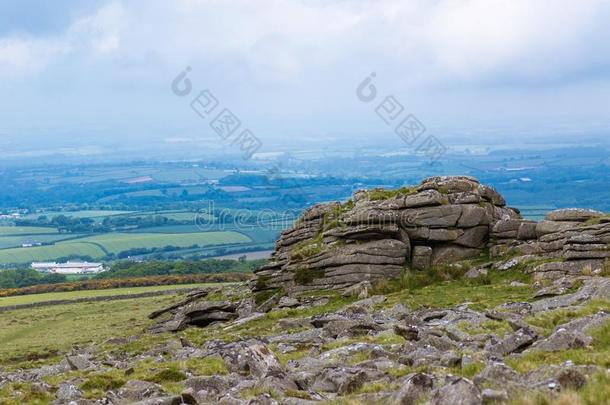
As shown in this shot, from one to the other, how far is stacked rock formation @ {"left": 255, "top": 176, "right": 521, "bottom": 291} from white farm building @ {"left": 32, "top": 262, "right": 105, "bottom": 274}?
3995 inches

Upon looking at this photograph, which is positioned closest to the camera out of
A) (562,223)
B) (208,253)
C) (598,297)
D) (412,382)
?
(412,382)

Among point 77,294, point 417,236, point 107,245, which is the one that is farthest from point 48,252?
point 417,236

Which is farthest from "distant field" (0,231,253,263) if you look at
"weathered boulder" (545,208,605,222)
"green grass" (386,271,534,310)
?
"green grass" (386,271,534,310)

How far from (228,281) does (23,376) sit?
200ft

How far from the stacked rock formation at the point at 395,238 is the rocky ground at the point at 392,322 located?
0.30 feet

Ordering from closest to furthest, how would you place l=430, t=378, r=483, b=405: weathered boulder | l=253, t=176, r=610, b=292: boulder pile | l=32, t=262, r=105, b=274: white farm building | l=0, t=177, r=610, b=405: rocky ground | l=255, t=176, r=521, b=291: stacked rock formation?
l=430, t=378, r=483, b=405: weathered boulder < l=0, t=177, r=610, b=405: rocky ground < l=253, t=176, r=610, b=292: boulder pile < l=255, t=176, r=521, b=291: stacked rock formation < l=32, t=262, r=105, b=274: white farm building

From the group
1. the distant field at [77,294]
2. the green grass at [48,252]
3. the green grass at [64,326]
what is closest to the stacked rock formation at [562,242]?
the green grass at [64,326]

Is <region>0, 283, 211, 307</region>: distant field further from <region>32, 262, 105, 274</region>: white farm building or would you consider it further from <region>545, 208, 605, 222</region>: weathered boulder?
<region>32, 262, 105, 274</region>: white farm building

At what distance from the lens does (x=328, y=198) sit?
189750mm

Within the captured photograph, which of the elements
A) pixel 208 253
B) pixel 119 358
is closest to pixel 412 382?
pixel 119 358

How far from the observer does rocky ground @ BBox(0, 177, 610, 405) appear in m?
16.9

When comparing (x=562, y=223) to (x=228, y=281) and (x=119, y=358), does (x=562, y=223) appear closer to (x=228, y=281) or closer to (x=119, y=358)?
(x=119, y=358)

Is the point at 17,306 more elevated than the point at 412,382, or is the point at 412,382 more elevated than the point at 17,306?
the point at 412,382

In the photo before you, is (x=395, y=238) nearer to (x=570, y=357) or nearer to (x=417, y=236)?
(x=417, y=236)
